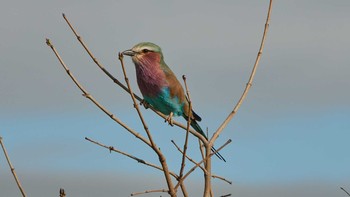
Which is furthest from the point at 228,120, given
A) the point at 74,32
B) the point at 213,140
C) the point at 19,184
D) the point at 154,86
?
the point at 154,86

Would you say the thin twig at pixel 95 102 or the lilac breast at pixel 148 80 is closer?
the thin twig at pixel 95 102

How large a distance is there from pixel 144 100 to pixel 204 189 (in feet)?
12.6

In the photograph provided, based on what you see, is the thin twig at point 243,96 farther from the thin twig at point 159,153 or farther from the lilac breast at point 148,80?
the lilac breast at point 148,80

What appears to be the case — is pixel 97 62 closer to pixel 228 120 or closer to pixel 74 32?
pixel 74 32

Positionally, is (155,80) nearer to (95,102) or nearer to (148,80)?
(148,80)

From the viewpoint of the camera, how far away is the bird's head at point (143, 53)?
25.7 feet

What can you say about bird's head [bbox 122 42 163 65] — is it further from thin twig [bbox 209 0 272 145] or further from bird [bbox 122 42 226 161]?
thin twig [bbox 209 0 272 145]

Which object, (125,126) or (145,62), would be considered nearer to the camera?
(125,126)

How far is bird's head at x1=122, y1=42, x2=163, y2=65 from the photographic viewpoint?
309 inches

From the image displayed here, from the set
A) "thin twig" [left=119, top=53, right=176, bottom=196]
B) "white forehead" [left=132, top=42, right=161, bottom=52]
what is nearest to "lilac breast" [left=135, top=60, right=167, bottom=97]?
"white forehead" [left=132, top=42, right=161, bottom=52]

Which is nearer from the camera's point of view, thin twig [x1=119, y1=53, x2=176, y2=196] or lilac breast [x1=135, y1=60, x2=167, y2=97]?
thin twig [x1=119, y1=53, x2=176, y2=196]

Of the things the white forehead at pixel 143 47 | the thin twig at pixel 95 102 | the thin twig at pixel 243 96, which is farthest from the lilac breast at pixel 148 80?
the thin twig at pixel 95 102

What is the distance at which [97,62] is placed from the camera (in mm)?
4754

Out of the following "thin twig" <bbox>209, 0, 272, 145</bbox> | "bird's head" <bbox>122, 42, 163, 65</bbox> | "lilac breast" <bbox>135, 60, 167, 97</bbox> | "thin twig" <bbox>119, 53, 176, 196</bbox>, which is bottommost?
"thin twig" <bbox>119, 53, 176, 196</bbox>
